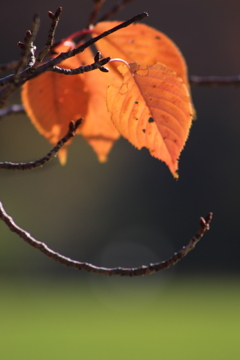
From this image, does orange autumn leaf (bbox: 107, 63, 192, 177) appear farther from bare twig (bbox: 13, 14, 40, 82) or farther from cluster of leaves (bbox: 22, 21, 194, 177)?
bare twig (bbox: 13, 14, 40, 82)

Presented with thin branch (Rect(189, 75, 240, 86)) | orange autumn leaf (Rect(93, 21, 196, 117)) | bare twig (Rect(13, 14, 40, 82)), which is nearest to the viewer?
bare twig (Rect(13, 14, 40, 82))

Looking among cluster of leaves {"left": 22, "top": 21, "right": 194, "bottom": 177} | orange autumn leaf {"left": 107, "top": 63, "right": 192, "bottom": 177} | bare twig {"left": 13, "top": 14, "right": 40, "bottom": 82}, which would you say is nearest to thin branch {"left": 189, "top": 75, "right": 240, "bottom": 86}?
cluster of leaves {"left": 22, "top": 21, "right": 194, "bottom": 177}

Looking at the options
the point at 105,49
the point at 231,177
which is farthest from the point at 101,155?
the point at 231,177

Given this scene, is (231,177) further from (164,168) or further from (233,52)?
(233,52)

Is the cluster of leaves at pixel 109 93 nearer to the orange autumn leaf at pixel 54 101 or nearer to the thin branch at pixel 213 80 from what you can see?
the orange autumn leaf at pixel 54 101

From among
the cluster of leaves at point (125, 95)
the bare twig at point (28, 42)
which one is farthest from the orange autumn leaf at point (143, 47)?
the bare twig at point (28, 42)

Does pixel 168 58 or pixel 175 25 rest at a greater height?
pixel 168 58

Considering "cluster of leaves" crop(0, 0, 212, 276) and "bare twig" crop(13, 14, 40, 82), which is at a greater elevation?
"bare twig" crop(13, 14, 40, 82)
